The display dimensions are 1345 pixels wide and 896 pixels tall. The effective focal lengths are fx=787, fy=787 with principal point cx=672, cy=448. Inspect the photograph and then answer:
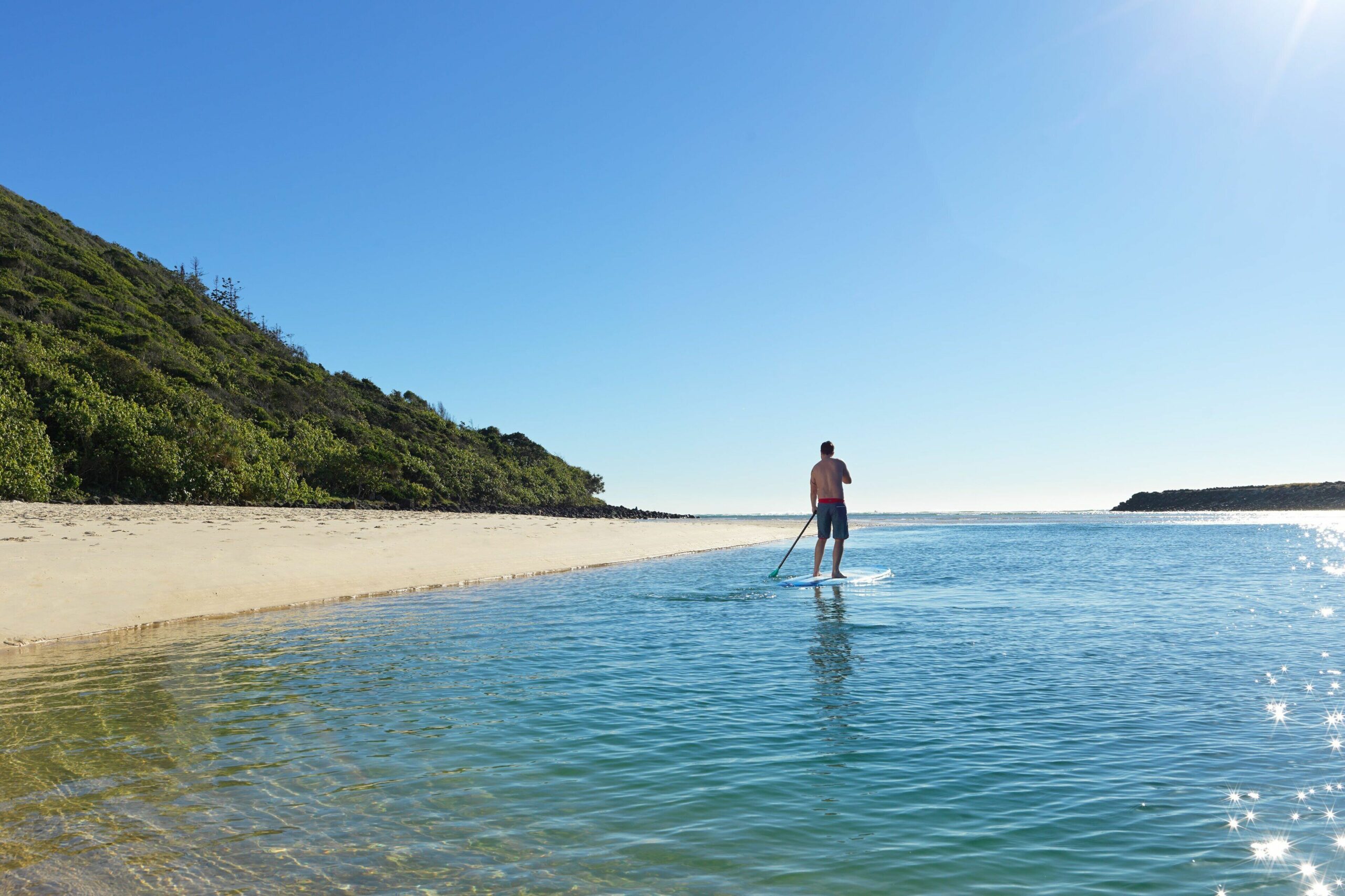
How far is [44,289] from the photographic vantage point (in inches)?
2105

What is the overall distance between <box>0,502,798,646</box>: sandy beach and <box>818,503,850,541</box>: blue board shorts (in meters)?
8.77

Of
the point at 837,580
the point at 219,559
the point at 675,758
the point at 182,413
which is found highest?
the point at 182,413

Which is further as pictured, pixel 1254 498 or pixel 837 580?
pixel 1254 498

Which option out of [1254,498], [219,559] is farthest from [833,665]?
A: [1254,498]

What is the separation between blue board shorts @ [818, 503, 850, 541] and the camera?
66.6 feet

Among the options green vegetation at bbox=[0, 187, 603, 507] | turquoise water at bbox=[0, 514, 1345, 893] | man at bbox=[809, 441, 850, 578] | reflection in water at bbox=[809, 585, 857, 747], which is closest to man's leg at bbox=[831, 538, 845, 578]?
man at bbox=[809, 441, 850, 578]

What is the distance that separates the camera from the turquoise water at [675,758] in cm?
448

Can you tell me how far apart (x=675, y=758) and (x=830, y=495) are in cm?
1448

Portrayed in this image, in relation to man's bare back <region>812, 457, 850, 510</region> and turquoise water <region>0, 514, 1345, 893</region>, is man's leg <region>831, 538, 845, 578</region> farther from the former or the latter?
turquoise water <region>0, 514, 1345, 893</region>

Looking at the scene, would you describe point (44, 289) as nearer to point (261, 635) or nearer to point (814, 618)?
point (261, 635)

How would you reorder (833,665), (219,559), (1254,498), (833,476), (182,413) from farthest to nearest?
(1254,498), (182,413), (833,476), (219,559), (833,665)

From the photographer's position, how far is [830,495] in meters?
20.3

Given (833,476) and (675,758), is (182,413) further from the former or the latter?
(675,758)

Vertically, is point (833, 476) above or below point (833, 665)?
above
